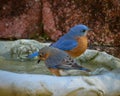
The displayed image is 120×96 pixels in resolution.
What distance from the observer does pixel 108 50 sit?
17.9ft

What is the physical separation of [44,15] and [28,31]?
0.93ft

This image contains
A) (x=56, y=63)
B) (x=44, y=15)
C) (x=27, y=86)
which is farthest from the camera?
(x=44, y=15)

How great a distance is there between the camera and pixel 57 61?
136 inches

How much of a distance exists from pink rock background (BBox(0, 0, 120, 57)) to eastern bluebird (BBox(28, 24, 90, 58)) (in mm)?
968

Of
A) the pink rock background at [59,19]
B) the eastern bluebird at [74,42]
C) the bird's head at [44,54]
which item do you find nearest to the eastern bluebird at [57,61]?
the bird's head at [44,54]

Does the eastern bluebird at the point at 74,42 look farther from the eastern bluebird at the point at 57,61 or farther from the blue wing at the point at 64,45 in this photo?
the eastern bluebird at the point at 57,61

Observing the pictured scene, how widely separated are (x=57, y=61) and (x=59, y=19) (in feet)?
6.37

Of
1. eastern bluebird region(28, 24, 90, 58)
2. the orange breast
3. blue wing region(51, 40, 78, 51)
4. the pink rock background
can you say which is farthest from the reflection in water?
the pink rock background

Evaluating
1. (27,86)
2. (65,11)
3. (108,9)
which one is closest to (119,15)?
(108,9)

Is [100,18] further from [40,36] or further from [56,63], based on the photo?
[56,63]

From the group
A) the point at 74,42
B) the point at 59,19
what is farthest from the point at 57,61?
the point at 59,19

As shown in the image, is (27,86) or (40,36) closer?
(27,86)

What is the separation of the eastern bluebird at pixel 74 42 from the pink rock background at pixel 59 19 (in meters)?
0.97

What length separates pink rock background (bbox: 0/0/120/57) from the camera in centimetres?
532
